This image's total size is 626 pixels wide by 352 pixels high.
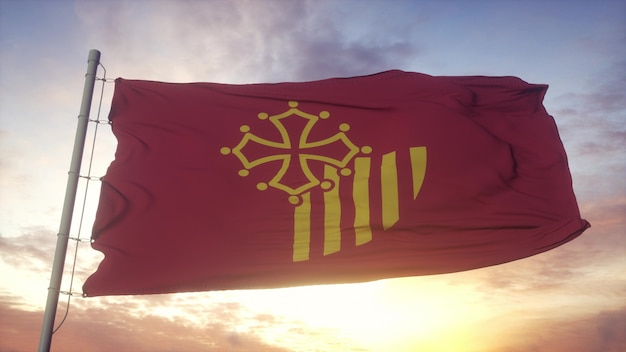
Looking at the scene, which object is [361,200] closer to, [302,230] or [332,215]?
[332,215]

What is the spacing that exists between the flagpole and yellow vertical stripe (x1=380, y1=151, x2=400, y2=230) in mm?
4291

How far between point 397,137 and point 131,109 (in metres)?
4.09

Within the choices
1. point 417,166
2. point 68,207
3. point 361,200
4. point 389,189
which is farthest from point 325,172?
point 68,207

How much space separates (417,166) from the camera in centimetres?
1044

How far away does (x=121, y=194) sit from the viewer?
9703 millimetres

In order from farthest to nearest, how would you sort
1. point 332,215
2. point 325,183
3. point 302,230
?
point 325,183 < point 332,215 < point 302,230

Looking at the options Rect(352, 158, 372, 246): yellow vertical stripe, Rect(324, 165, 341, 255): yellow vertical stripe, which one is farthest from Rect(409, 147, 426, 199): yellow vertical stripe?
Rect(324, 165, 341, 255): yellow vertical stripe

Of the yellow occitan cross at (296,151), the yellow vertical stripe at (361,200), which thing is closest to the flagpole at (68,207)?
the yellow occitan cross at (296,151)

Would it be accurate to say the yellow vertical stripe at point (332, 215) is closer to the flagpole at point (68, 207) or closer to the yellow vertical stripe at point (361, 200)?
the yellow vertical stripe at point (361, 200)

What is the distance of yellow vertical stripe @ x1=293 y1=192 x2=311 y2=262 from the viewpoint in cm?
965

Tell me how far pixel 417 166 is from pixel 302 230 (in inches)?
80.9

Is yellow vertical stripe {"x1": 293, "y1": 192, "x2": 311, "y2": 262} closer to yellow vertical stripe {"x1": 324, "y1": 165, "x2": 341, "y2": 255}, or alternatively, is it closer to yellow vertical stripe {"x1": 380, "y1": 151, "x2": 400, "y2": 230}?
yellow vertical stripe {"x1": 324, "y1": 165, "x2": 341, "y2": 255}

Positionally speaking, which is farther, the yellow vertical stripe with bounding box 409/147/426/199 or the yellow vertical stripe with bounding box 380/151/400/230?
the yellow vertical stripe with bounding box 409/147/426/199

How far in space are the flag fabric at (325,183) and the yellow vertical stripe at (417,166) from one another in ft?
0.06
